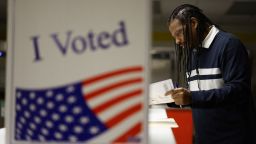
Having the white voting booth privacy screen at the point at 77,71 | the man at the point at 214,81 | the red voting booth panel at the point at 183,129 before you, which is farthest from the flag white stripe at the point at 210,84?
the white voting booth privacy screen at the point at 77,71

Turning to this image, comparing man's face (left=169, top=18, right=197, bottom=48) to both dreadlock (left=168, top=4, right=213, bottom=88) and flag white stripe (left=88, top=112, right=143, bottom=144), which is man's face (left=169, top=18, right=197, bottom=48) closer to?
dreadlock (left=168, top=4, right=213, bottom=88)

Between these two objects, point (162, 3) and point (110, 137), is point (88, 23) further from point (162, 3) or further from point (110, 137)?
point (162, 3)

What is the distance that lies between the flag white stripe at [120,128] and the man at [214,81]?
0.51 meters

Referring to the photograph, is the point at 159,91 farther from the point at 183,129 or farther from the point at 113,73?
the point at 113,73

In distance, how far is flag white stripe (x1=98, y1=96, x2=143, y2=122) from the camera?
879 mm

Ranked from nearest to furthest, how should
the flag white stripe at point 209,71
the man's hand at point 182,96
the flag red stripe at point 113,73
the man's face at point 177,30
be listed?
the flag red stripe at point 113,73, the man's hand at point 182,96, the flag white stripe at point 209,71, the man's face at point 177,30

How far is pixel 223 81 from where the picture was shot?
1.51 meters

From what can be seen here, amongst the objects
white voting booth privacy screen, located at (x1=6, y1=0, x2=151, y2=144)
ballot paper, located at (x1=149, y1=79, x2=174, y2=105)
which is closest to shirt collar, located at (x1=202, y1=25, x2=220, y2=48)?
ballot paper, located at (x1=149, y1=79, x2=174, y2=105)

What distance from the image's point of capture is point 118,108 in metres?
0.88

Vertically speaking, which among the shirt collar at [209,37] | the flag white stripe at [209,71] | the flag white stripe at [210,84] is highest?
the shirt collar at [209,37]

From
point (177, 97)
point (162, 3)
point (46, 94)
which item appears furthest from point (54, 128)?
point (162, 3)

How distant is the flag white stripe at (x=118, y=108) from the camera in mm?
879

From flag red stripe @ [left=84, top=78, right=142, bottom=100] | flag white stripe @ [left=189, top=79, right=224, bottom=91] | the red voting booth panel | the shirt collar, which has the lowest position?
the red voting booth panel

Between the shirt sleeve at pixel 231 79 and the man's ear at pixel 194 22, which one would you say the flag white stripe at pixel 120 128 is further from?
the man's ear at pixel 194 22
